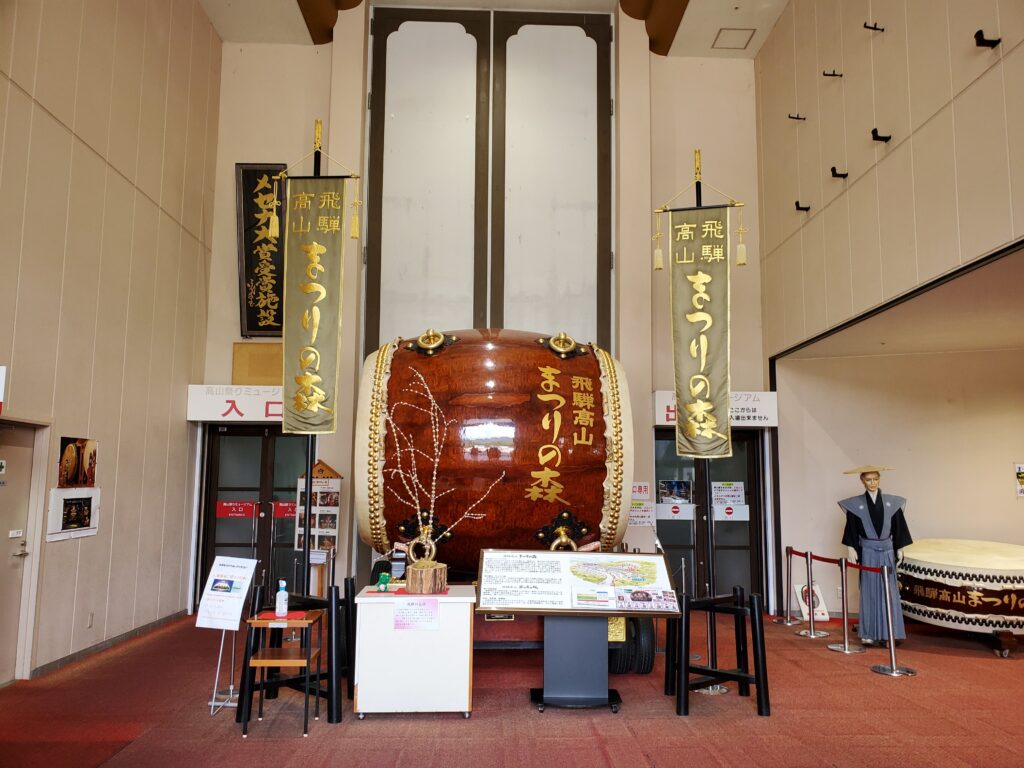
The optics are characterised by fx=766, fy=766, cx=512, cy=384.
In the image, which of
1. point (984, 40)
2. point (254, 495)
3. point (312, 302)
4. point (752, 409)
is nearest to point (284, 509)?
point (254, 495)

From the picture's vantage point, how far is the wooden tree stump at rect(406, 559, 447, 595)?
3.88 m

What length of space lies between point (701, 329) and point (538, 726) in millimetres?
2463

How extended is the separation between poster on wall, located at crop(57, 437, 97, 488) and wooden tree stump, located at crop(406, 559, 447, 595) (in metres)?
2.42

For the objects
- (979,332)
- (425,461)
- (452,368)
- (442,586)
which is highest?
(979,332)

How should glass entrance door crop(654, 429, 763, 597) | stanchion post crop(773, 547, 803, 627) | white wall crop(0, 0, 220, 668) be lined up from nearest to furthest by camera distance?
1. white wall crop(0, 0, 220, 668)
2. stanchion post crop(773, 547, 803, 627)
3. glass entrance door crop(654, 429, 763, 597)

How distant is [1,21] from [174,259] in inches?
94.9

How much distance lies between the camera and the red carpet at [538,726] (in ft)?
10.7

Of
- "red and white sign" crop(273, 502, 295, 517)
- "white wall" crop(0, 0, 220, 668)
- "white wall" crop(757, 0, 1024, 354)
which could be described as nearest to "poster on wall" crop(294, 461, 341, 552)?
"red and white sign" crop(273, 502, 295, 517)

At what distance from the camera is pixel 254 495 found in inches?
276

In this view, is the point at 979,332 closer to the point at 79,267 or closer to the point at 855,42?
the point at 855,42

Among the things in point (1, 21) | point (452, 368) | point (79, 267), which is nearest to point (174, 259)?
point (79, 267)

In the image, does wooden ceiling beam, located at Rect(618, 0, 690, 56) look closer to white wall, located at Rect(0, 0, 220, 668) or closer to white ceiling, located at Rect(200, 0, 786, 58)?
white ceiling, located at Rect(200, 0, 786, 58)

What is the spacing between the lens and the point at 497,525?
4309 millimetres

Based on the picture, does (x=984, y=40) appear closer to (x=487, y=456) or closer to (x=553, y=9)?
(x=487, y=456)
